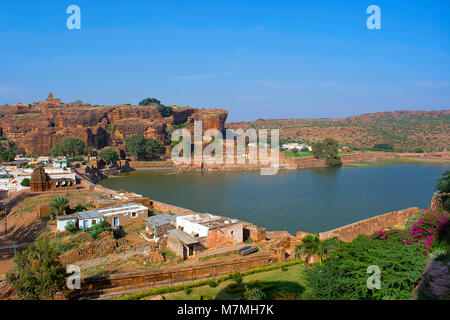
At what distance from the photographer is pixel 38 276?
805cm

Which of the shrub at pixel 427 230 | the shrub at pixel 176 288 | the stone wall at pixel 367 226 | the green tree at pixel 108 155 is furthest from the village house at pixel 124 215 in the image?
the green tree at pixel 108 155

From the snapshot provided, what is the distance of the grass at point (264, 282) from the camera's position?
27.2 feet

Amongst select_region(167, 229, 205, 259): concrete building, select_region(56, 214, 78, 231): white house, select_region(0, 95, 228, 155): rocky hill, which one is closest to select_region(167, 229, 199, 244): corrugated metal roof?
select_region(167, 229, 205, 259): concrete building

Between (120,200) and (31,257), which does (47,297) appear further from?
(120,200)

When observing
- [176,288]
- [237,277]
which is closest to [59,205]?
[176,288]

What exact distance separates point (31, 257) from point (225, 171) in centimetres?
4721

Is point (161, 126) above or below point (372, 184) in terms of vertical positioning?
above

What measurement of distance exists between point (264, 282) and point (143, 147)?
178 ft

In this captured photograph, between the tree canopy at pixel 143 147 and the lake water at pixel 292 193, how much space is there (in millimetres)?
7192

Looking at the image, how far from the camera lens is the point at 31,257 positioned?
27.6 feet

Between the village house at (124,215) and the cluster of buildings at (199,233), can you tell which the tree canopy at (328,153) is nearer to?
the village house at (124,215)

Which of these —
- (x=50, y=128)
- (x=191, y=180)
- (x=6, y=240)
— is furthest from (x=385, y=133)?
(x=6, y=240)

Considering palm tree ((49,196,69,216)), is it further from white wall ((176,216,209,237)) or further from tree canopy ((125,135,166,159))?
tree canopy ((125,135,166,159))
